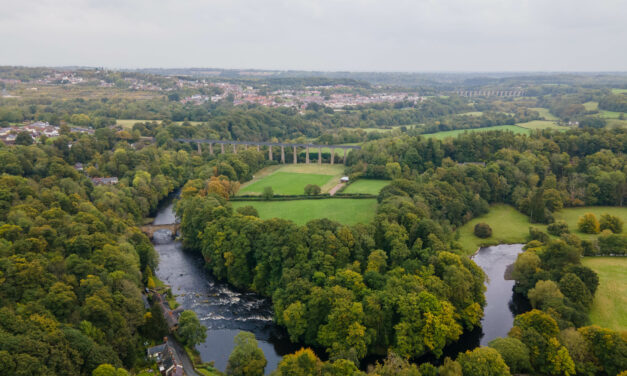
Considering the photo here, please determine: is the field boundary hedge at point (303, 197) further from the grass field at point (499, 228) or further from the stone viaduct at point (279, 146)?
the stone viaduct at point (279, 146)

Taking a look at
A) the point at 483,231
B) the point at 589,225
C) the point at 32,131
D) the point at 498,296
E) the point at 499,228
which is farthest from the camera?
the point at 32,131

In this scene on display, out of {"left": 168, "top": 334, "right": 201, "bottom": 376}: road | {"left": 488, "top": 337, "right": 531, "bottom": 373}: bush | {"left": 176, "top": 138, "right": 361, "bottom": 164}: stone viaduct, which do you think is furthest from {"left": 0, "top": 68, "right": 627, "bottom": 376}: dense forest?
{"left": 176, "top": 138, "right": 361, "bottom": 164}: stone viaduct

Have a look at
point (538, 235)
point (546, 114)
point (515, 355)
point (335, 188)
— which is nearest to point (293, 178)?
point (335, 188)

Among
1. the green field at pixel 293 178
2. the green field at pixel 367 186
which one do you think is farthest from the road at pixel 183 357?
the green field at pixel 367 186

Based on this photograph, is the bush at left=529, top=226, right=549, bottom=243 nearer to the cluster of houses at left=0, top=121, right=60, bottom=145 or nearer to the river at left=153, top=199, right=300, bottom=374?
the river at left=153, top=199, right=300, bottom=374

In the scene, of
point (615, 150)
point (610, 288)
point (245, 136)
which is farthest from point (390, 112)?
point (610, 288)

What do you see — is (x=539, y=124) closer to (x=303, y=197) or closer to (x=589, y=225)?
(x=589, y=225)
